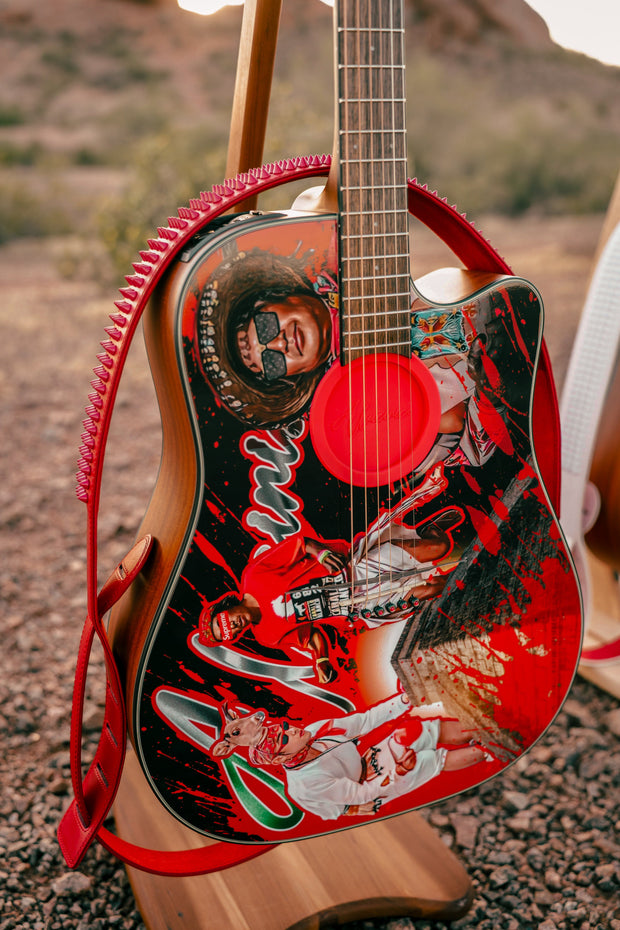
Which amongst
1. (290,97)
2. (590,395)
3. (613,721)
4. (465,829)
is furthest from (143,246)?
(465,829)

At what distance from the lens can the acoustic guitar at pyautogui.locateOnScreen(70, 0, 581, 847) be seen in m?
0.77

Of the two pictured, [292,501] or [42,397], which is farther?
[42,397]

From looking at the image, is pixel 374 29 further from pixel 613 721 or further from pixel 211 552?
pixel 613 721

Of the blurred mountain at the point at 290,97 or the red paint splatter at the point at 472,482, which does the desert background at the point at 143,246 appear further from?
the red paint splatter at the point at 472,482

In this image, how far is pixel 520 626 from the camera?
96 centimetres

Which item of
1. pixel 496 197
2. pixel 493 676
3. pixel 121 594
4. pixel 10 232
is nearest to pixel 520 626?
pixel 493 676

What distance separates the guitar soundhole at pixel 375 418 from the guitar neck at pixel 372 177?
29mm

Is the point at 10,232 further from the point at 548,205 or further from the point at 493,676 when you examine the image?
the point at 493,676

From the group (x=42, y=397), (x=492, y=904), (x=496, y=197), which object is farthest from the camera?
(x=496, y=197)

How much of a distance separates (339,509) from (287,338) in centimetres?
20

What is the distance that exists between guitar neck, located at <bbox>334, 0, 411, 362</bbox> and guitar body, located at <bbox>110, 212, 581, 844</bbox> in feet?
0.08

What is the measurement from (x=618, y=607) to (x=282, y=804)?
983mm

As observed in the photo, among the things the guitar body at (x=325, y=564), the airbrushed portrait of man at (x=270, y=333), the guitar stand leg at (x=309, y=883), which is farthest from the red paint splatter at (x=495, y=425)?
the guitar stand leg at (x=309, y=883)

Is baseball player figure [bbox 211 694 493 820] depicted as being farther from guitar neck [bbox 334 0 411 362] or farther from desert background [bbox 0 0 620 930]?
guitar neck [bbox 334 0 411 362]
